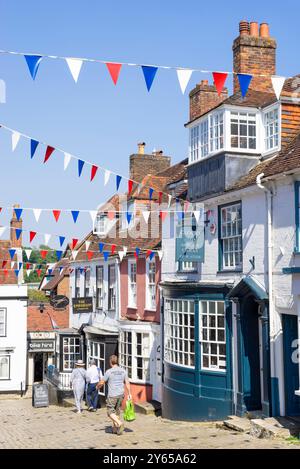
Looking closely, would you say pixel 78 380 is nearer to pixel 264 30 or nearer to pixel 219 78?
pixel 219 78

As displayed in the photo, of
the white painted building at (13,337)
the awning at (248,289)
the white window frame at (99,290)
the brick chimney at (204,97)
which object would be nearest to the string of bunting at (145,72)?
the awning at (248,289)

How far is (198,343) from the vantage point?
55.7ft

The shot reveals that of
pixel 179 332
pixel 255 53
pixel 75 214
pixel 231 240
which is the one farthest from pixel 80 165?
pixel 255 53

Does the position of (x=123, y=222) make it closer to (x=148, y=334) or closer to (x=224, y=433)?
(x=148, y=334)

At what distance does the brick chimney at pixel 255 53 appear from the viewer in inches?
752

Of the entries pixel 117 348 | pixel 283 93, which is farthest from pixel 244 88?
pixel 117 348

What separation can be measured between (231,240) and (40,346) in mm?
21922

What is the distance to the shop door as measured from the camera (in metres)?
14.0

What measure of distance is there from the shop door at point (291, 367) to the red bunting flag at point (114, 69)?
6851 millimetres

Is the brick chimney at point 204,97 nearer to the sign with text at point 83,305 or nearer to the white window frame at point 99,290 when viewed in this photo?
the white window frame at point 99,290

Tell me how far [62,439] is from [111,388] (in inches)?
99.4

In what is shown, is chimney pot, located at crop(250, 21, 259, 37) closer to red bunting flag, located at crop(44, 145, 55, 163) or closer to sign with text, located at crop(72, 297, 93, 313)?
red bunting flag, located at crop(44, 145, 55, 163)

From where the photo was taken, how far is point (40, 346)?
35938 mm

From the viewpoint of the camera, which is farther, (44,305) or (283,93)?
(44,305)
